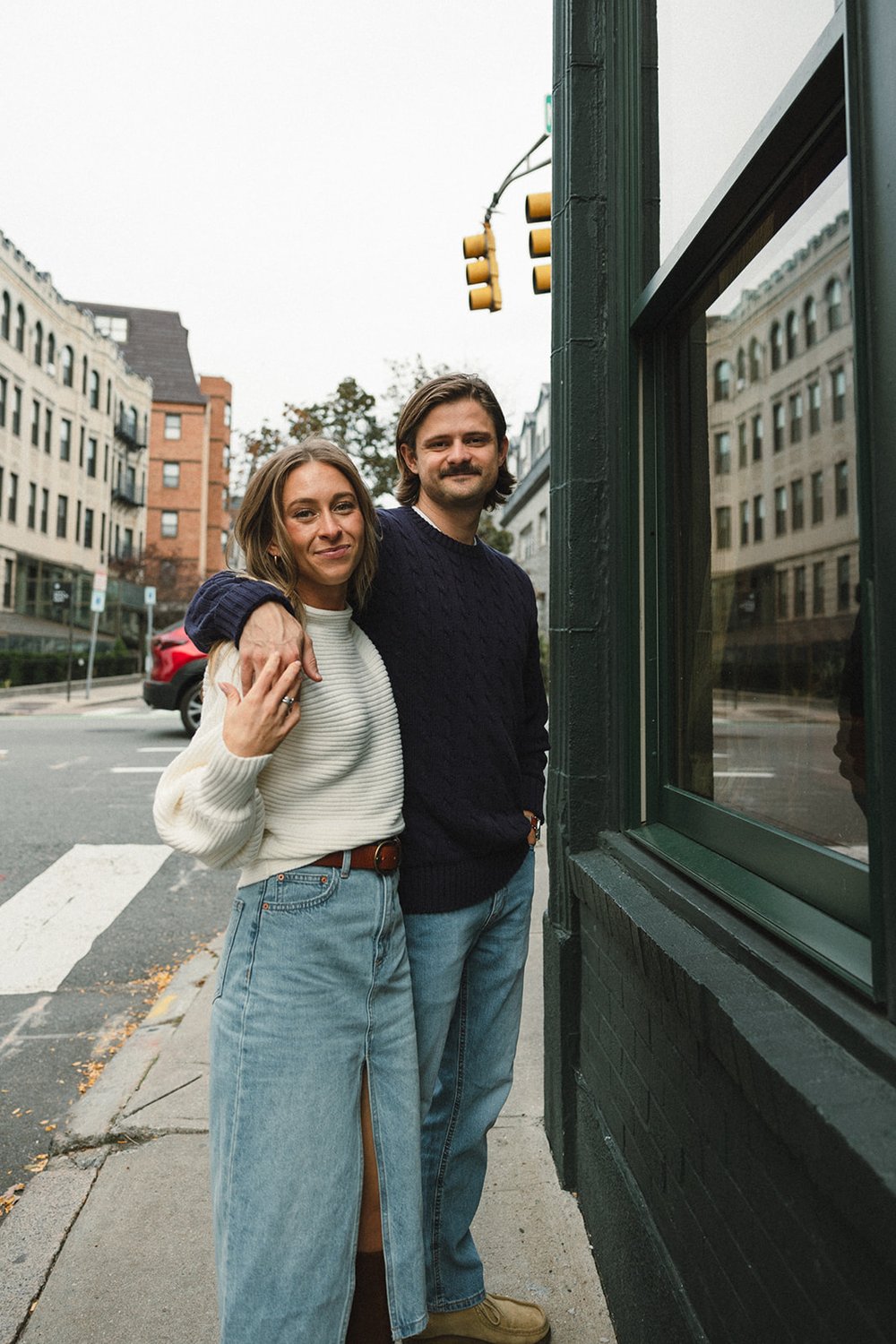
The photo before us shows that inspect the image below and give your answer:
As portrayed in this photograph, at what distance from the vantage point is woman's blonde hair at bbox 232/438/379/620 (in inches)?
75.6

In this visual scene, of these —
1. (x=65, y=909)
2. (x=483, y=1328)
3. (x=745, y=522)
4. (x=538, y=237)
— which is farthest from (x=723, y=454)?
(x=538, y=237)

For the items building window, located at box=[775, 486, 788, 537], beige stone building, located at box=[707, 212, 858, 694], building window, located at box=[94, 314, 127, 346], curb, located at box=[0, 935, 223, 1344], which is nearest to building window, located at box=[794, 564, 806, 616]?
beige stone building, located at box=[707, 212, 858, 694]

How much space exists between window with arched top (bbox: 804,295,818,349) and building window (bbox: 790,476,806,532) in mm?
255

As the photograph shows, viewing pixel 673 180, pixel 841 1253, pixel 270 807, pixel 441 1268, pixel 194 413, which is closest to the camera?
pixel 841 1253

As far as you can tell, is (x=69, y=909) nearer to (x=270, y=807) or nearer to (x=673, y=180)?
(x=270, y=807)

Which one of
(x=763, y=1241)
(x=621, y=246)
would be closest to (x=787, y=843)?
(x=763, y=1241)

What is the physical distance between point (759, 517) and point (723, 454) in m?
0.23

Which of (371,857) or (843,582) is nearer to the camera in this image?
(843,582)

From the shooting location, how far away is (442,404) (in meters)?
2.29

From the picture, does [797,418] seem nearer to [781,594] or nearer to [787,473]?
[787,473]

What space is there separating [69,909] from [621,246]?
5027 millimetres

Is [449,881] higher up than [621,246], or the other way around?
[621,246]

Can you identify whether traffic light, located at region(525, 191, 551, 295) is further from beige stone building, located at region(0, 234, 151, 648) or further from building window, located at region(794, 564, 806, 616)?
beige stone building, located at region(0, 234, 151, 648)

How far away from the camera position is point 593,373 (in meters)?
2.88
